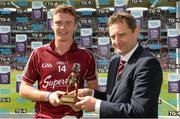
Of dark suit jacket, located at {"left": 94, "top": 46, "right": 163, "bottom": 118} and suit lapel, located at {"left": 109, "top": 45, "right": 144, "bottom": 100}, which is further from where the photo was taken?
suit lapel, located at {"left": 109, "top": 45, "right": 144, "bottom": 100}

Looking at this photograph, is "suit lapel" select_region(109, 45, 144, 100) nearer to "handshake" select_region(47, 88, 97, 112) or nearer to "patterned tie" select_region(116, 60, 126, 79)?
"patterned tie" select_region(116, 60, 126, 79)

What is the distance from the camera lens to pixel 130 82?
8.32 feet

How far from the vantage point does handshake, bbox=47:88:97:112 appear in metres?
2.55

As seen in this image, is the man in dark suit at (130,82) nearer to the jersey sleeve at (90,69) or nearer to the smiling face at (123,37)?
the smiling face at (123,37)

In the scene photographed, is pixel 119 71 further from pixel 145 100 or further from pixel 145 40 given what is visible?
pixel 145 40

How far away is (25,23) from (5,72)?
0.73 metres

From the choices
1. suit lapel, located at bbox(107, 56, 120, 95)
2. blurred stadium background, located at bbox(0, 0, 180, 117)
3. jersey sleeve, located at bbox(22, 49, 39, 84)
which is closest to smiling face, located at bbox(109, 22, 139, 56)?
suit lapel, located at bbox(107, 56, 120, 95)

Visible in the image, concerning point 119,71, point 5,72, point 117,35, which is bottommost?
point 5,72

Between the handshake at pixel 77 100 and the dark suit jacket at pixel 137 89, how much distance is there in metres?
0.09

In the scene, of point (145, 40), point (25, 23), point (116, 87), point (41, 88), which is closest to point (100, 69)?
point (145, 40)

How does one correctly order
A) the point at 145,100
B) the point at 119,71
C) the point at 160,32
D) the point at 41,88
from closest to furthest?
the point at 145,100 < the point at 119,71 < the point at 41,88 < the point at 160,32

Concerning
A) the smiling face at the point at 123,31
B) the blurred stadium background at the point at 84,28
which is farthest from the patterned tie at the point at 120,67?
the blurred stadium background at the point at 84,28

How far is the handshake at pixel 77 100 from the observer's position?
2.55 metres

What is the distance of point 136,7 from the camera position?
5.01 m
